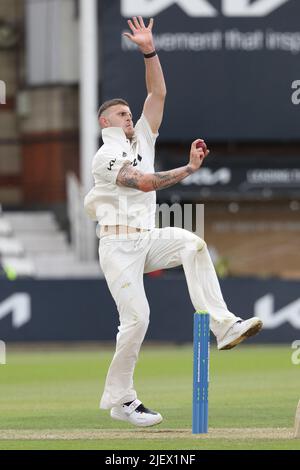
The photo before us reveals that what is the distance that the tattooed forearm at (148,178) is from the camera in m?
9.46

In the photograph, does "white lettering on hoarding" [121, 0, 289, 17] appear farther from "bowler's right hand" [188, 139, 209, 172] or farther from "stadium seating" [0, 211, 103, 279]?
"bowler's right hand" [188, 139, 209, 172]

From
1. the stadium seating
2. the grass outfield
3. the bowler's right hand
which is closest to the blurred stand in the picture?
the stadium seating

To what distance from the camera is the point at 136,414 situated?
33.5ft

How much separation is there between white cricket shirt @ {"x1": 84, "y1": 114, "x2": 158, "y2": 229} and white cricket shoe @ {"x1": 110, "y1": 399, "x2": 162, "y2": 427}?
4.30ft

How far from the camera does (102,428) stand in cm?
1019

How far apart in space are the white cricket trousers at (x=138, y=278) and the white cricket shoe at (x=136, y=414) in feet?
0.22

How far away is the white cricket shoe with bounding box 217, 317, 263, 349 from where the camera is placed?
9.65m

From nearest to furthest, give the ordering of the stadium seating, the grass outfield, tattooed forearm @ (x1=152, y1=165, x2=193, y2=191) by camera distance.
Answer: the grass outfield → tattooed forearm @ (x1=152, y1=165, x2=193, y2=191) → the stadium seating

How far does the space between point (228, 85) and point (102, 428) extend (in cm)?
1416

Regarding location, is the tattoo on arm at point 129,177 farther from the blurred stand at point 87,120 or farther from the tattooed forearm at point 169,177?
the blurred stand at point 87,120

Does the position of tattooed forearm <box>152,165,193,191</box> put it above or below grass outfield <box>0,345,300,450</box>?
above

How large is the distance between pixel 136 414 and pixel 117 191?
5.29 ft

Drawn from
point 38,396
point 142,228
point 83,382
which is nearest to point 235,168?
point 83,382

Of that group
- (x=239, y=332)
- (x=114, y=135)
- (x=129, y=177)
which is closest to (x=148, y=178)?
(x=129, y=177)
